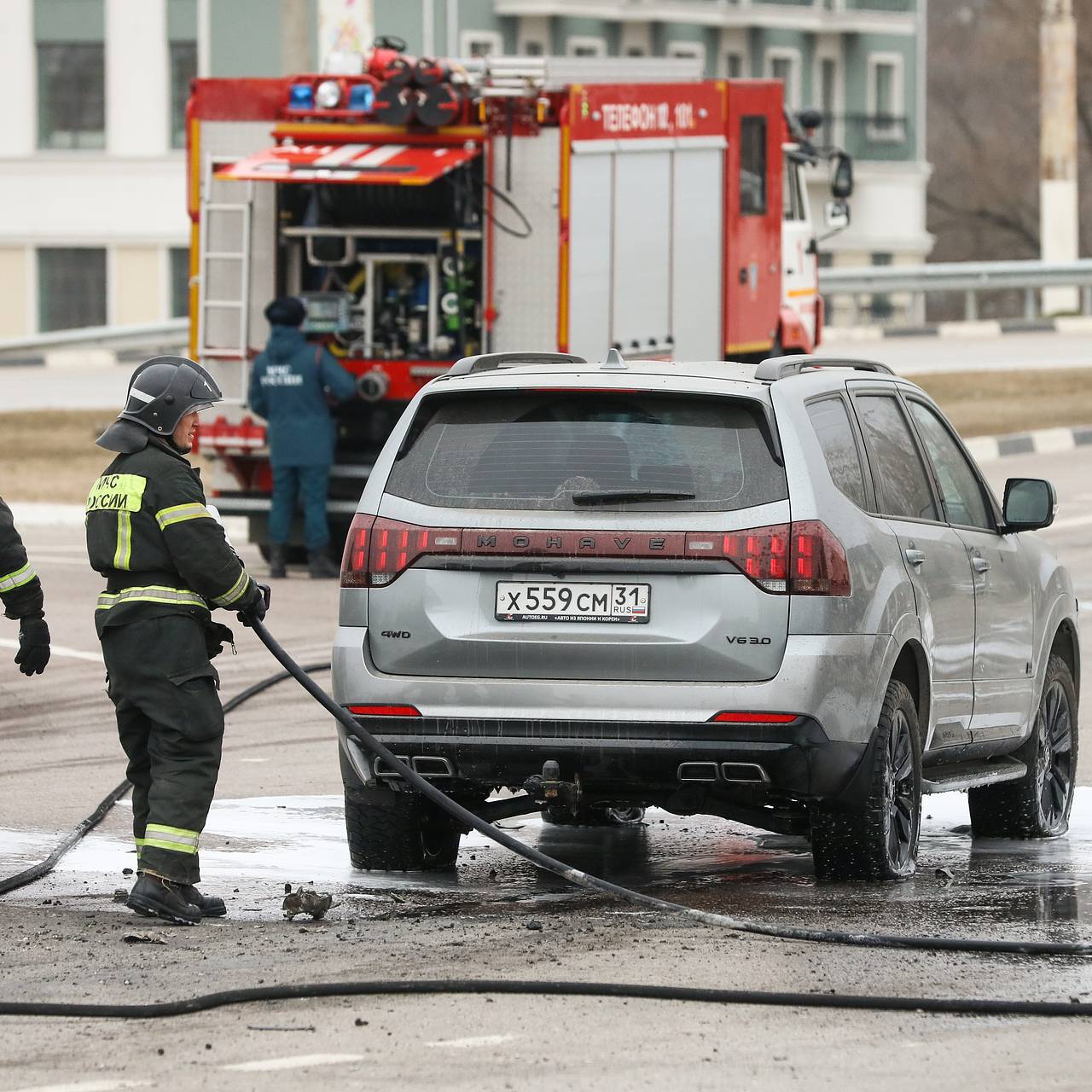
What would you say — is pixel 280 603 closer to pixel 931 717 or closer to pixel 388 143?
pixel 388 143

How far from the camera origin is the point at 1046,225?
44469mm

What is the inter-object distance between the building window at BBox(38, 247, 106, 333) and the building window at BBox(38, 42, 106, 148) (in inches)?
84.1

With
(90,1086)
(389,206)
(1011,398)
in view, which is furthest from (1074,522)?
(90,1086)

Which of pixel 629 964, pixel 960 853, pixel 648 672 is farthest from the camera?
pixel 960 853

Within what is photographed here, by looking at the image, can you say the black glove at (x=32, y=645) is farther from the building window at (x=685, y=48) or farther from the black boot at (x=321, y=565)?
the building window at (x=685, y=48)

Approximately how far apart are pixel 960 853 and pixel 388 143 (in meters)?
9.46

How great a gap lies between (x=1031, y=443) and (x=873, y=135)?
39.8 metres

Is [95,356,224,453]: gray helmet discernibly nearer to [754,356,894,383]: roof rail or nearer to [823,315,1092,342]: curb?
[754,356,894,383]: roof rail

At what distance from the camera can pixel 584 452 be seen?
745cm

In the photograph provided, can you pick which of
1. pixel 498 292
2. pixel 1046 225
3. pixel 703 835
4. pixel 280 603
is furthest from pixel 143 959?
pixel 1046 225

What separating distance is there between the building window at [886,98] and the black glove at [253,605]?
57.9 metres

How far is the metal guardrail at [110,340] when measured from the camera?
3669cm

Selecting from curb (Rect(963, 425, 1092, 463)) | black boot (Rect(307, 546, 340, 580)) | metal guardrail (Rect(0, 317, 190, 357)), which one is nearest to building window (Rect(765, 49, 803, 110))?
metal guardrail (Rect(0, 317, 190, 357))

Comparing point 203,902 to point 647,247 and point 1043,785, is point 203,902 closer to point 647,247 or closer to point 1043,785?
point 1043,785
